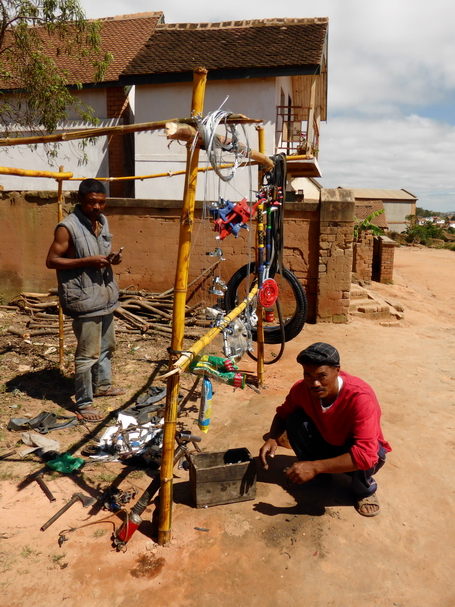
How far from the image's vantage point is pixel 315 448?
310cm

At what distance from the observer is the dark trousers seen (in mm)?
2988

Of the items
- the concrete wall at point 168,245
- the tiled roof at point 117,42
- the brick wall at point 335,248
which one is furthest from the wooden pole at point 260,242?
the tiled roof at point 117,42

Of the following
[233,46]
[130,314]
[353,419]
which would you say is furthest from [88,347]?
[233,46]

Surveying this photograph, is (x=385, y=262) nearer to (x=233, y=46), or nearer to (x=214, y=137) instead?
(x=233, y=46)

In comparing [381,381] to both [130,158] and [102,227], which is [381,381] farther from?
[130,158]

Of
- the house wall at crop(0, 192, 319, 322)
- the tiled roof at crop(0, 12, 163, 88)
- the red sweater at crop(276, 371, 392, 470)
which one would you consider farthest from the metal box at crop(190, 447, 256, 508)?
the tiled roof at crop(0, 12, 163, 88)

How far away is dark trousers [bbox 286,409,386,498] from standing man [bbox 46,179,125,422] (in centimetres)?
182

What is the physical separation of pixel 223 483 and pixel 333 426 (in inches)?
30.8

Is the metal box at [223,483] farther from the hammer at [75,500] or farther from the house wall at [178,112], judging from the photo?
the house wall at [178,112]

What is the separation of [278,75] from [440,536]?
39.7 ft

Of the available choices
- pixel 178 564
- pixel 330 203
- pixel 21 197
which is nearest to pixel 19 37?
pixel 21 197

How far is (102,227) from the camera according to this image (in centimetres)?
425

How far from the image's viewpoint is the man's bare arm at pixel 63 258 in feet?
12.9

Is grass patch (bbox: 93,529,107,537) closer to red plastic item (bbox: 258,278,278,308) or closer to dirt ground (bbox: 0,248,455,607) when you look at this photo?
dirt ground (bbox: 0,248,455,607)
